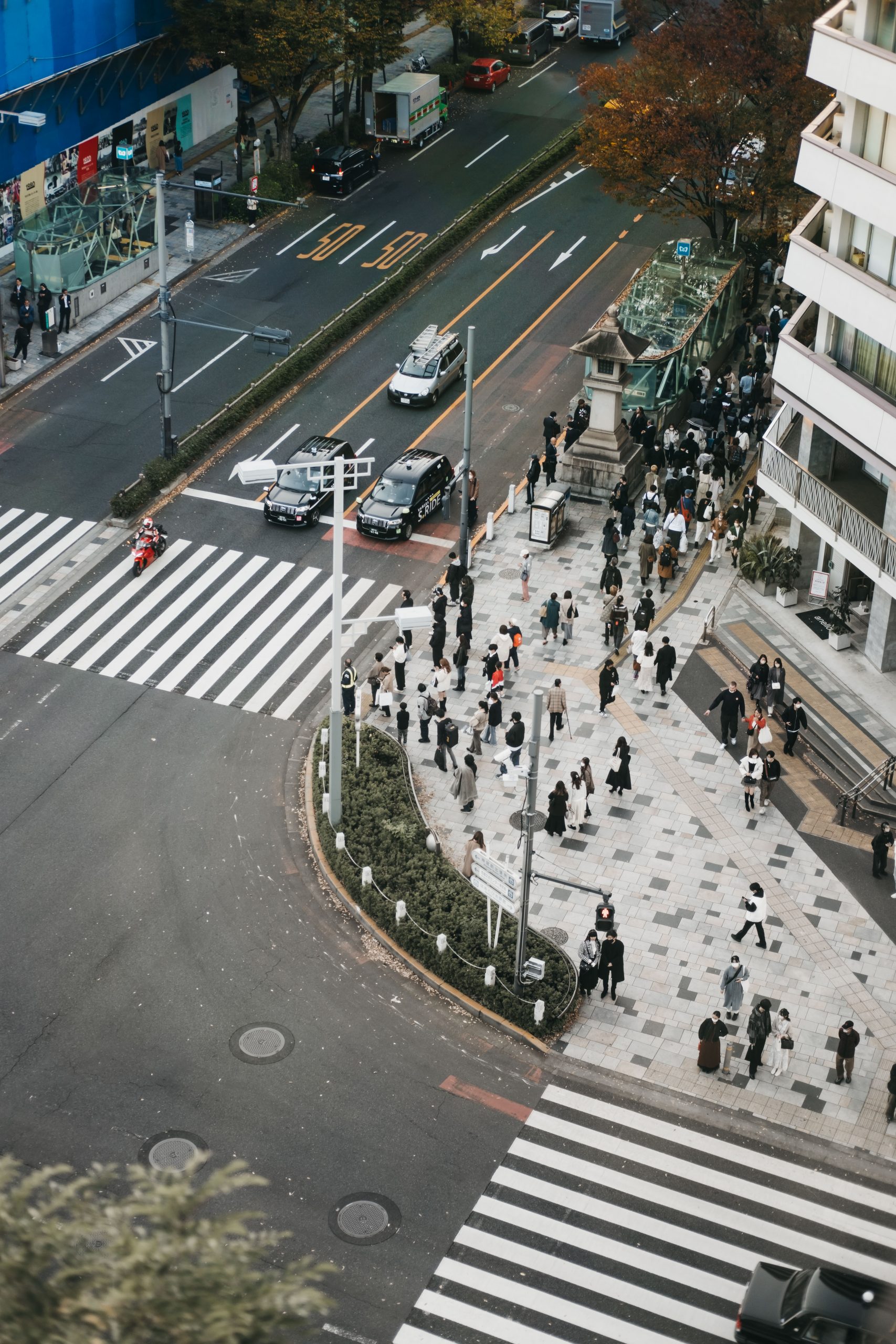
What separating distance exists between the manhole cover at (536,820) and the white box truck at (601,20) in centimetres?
6109

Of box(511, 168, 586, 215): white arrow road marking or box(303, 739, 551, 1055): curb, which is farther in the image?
box(511, 168, 586, 215): white arrow road marking

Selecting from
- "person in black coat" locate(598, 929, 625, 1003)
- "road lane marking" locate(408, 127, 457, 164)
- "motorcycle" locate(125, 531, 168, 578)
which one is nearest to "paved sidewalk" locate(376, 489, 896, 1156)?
"person in black coat" locate(598, 929, 625, 1003)

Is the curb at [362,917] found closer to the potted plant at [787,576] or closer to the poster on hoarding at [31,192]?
the potted plant at [787,576]

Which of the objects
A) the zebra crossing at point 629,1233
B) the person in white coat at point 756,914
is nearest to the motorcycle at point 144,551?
the person in white coat at point 756,914

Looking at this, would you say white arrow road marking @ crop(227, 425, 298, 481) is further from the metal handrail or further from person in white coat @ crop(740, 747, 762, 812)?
the metal handrail

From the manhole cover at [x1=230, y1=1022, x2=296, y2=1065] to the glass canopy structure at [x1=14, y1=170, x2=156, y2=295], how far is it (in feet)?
113

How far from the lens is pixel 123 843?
119 feet

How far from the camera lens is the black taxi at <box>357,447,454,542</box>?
4797cm

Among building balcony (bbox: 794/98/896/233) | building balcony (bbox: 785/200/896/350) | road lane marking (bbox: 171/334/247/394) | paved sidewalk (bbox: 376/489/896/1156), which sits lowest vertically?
paved sidewalk (bbox: 376/489/896/1156)

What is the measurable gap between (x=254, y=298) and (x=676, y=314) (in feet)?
51.8

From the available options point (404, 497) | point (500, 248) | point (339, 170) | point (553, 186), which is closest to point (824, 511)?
point (404, 497)

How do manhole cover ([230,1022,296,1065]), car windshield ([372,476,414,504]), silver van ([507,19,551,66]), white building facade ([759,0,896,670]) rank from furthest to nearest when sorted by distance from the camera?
silver van ([507,19,551,66])
car windshield ([372,476,414,504])
white building facade ([759,0,896,670])
manhole cover ([230,1022,296,1065])

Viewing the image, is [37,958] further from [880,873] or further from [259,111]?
[259,111]

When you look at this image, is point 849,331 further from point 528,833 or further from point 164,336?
point 164,336
